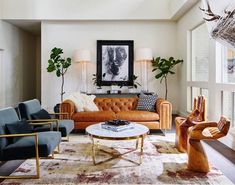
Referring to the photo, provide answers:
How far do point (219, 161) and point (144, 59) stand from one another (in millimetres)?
4342

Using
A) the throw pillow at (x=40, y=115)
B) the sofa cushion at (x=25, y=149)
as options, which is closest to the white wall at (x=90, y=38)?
the throw pillow at (x=40, y=115)

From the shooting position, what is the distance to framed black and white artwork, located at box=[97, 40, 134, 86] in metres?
7.72

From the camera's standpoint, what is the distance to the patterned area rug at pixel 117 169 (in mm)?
2842

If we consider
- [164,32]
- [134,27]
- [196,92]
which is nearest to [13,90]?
[134,27]

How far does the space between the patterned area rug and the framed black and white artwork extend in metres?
3.79

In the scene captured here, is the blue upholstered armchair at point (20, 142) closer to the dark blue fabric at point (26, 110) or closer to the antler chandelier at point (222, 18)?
the dark blue fabric at point (26, 110)

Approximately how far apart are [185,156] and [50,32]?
5.91m

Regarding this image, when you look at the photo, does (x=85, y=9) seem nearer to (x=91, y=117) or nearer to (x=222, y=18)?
(x=91, y=117)

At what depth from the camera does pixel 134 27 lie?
25.9ft

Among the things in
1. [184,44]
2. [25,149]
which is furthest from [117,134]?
[184,44]

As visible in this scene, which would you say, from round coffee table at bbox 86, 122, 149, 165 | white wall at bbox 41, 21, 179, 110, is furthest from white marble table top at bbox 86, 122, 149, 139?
white wall at bbox 41, 21, 179, 110

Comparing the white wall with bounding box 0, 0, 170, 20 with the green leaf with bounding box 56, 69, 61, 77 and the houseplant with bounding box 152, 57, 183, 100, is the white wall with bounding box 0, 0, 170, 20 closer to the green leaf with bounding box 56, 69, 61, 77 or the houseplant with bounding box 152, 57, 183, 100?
the houseplant with bounding box 152, 57, 183, 100

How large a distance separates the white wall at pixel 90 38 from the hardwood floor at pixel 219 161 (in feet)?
13.0

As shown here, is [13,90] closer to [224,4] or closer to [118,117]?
[118,117]
